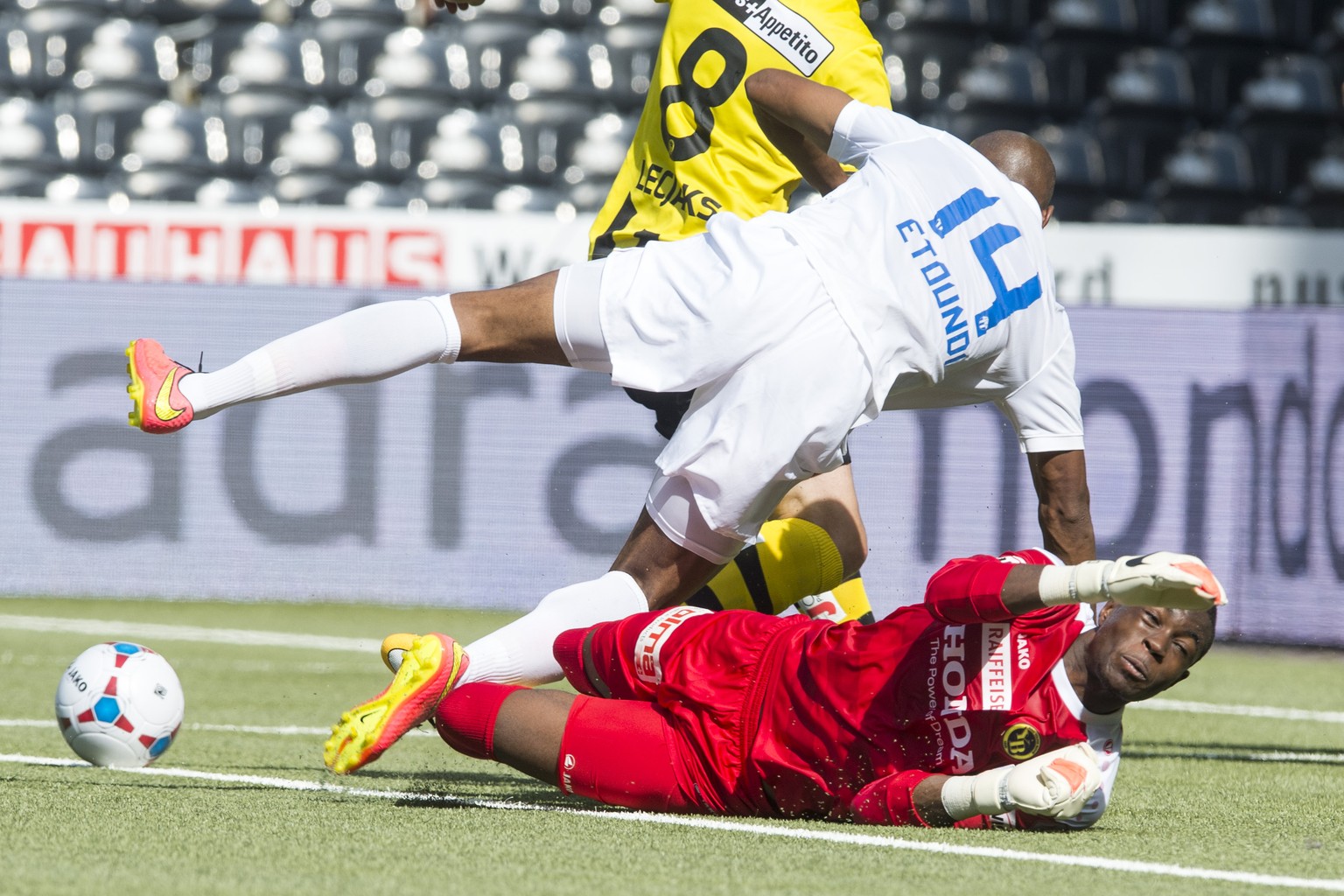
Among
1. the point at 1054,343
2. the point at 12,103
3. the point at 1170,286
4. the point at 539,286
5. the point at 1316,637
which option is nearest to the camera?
the point at 539,286

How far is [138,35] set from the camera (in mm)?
11188

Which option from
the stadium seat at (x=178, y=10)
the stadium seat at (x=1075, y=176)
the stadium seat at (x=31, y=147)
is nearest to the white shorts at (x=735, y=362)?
the stadium seat at (x=1075, y=176)

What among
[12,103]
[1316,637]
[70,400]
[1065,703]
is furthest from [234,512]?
[1065,703]

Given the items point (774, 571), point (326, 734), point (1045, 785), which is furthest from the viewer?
point (326, 734)

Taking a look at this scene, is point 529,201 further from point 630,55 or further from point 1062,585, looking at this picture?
point 1062,585

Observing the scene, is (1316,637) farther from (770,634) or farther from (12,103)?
(12,103)

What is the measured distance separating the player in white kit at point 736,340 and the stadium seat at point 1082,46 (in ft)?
26.8

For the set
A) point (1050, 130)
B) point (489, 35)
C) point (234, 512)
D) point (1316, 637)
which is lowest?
point (1316, 637)

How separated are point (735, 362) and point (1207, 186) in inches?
333

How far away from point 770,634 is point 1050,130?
8395 millimetres

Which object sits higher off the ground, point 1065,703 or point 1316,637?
point 1065,703

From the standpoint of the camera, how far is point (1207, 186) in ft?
35.7

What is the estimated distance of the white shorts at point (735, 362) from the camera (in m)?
3.19

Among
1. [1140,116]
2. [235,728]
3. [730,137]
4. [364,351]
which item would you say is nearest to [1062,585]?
[364,351]
